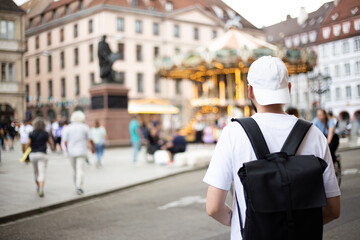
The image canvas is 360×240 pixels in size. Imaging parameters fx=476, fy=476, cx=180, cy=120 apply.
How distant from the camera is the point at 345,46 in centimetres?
532

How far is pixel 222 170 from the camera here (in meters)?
2.21

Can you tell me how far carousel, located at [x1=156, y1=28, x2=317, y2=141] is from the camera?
75.9ft

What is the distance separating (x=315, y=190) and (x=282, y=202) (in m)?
0.17

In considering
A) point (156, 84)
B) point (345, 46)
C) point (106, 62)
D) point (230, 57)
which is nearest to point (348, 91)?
point (345, 46)

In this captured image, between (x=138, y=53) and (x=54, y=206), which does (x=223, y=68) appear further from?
(x=138, y=53)

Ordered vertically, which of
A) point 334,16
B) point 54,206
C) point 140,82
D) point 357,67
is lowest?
point 54,206

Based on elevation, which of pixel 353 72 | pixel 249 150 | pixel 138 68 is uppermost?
pixel 138 68

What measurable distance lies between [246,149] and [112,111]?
22637 mm

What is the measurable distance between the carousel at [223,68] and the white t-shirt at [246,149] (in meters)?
20.1

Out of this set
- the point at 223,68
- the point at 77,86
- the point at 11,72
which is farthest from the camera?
the point at 77,86

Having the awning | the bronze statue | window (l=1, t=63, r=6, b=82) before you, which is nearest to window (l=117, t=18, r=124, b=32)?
the awning

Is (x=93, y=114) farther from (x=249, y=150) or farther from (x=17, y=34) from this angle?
(x=249, y=150)

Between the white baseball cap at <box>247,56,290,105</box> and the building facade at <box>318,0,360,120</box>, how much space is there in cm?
293

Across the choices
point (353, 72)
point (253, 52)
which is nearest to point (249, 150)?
point (353, 72)
